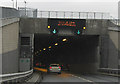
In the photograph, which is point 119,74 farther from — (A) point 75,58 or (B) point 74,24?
(A) point 75,58

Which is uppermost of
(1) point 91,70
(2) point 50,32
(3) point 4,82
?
→ (2) point 50,32

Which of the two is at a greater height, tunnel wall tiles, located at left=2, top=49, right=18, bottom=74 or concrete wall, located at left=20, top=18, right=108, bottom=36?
concrete wall, located at left=20, top=18, right=108, bottom=36

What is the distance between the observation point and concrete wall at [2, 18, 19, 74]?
90.7 feet

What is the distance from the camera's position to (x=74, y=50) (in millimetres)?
50031

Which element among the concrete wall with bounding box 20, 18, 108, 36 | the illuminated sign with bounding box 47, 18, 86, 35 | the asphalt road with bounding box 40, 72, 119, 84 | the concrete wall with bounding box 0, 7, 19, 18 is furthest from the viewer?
the concrete wall with bounding box 0, 7, 19, 18

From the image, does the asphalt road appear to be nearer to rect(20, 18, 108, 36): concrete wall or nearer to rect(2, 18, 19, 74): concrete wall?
rect(2, 18, 19, 74): concrete wall

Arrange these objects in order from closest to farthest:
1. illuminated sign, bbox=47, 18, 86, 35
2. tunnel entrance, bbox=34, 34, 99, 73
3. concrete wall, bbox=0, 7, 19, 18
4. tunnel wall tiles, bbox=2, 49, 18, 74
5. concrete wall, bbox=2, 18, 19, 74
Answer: concrete wall, bbox=2, 18, 19, 74 < tunnel wall tiles, bbox=2, 49, 18, 74 < illuminated sign, bbox=47, 18, 86, 35 < concrete wall, bbox=0, 7, 19, 18 < tunnel entrance, bbox=34, 34, 99, 73

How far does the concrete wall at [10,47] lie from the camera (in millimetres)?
27641

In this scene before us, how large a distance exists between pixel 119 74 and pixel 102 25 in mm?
9163

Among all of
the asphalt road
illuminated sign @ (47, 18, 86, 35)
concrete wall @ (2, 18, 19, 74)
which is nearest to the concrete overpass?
concrete wall @ (2, 18, 19, 74)

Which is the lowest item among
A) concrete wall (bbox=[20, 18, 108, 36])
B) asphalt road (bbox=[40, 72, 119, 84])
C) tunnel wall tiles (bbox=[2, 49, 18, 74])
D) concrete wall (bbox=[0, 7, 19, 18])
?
asphalt road (bbox=[40, 72, 119, 84])

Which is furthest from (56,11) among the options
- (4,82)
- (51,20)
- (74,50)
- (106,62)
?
(4,82)

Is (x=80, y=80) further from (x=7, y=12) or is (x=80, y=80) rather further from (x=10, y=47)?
(x=7, y=12)

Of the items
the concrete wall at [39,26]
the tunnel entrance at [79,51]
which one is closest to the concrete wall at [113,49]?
the concrete wall at [39,26]
